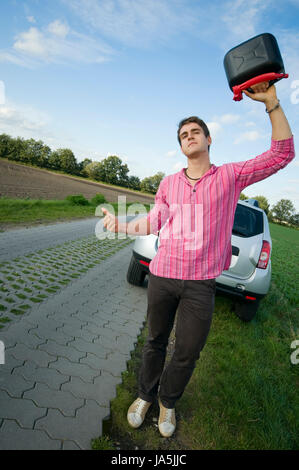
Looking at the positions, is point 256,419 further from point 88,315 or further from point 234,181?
point 88,315

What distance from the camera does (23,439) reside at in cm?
168

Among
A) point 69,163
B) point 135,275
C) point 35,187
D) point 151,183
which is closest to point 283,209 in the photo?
point 151,183

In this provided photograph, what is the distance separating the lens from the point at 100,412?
200cm

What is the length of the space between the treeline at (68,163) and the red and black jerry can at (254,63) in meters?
72.6

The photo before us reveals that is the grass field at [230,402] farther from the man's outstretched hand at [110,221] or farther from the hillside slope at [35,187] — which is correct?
the hillside slope at [35,187]

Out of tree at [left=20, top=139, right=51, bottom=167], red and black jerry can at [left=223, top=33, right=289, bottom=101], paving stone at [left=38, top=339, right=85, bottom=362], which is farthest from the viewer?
tree at [left=20, top=139, right=51, bottom=167]

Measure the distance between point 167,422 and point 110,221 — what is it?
58.7 inches

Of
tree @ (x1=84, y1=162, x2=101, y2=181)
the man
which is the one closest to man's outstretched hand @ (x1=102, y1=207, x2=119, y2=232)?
the man

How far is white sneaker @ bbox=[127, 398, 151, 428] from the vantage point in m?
1.95

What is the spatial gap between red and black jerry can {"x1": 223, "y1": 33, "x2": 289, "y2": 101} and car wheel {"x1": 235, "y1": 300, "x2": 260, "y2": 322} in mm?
3071

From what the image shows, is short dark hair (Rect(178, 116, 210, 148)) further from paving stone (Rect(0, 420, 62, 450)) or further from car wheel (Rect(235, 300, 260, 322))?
car wheel (Rect(235, 300, 260, 322))
